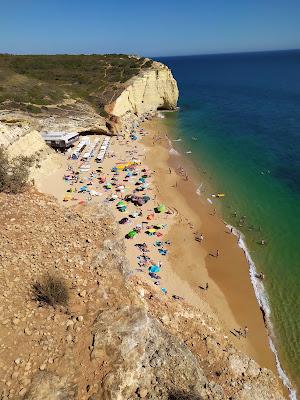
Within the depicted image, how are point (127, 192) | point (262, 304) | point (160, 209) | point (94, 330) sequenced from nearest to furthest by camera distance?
point (94, 330)
point (262, 304)
point (160, 209)
point (127, 192)

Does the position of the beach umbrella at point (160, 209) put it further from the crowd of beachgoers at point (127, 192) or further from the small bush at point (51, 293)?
the small bush at point (51, 293)

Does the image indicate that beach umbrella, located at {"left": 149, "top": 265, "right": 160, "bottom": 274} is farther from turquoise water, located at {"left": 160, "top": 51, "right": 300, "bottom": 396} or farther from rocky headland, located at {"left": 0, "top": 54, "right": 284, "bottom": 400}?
turquoise water, located at {"left": 160, "top": 51, "right": 300, "bottom": 396}

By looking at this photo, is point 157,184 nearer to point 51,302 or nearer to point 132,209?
point 132,209

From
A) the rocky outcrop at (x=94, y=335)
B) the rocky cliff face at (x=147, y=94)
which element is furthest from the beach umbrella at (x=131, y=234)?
the rocky cliff face at (x=147, y=94)

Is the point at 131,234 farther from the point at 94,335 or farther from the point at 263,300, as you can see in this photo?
the point at 94,335

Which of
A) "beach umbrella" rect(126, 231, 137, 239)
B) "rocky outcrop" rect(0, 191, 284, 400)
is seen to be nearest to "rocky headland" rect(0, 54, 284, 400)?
"rocky outcrop" rect(0, 191, 284, 400)

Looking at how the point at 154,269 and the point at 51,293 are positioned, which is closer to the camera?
the point at 51,293

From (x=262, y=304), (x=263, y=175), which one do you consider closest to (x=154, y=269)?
(x=262, y=304)
